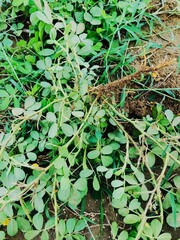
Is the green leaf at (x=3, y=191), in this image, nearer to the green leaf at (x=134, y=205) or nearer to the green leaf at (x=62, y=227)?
the green leaf at (x=62, y=227)

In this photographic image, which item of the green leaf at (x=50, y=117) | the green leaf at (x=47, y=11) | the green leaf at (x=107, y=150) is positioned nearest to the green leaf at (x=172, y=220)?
the green leaf at (x=107, y=150)

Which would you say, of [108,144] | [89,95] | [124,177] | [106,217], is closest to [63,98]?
[89,95]

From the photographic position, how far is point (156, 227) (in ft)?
5.70

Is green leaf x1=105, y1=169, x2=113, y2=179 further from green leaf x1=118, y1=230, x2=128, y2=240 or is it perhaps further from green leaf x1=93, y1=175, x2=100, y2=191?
green leaf x1=118, y1=230, x2=128, y2=240

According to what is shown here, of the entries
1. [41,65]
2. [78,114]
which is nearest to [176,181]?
[78,114]

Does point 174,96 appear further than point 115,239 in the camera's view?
Yes

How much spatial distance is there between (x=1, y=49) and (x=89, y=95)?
49 centimetres

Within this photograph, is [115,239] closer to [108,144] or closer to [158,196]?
[158,196]

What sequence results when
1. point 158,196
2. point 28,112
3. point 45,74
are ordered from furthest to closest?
1. point 45,74
2. point 28,112
3. point 158,196

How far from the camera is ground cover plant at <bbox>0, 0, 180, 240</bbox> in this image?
5.82ft

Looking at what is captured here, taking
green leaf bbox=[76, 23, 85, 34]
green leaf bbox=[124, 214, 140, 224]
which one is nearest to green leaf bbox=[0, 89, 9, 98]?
green leaf bbox=[76, 23, 85, 34]

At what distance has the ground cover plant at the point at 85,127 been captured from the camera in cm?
177

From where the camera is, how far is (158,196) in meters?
1.73

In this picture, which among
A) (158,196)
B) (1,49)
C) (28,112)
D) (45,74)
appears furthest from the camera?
A: (1,49)
